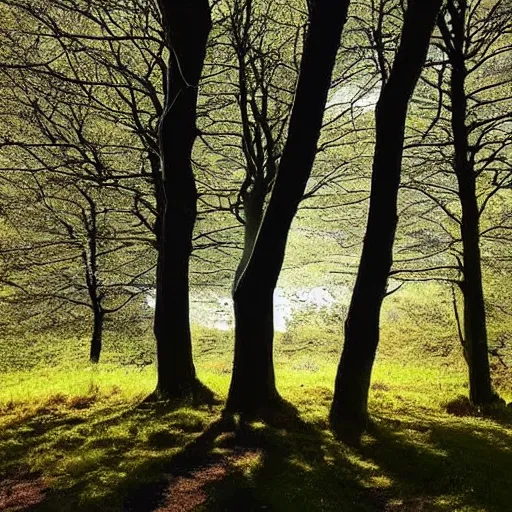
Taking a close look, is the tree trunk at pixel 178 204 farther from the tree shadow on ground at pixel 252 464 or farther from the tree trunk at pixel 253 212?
A: the tree trunk at pixel 253 212

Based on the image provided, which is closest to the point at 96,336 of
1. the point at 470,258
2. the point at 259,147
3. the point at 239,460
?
the point at 259,147

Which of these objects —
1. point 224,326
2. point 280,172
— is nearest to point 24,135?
point 280,172

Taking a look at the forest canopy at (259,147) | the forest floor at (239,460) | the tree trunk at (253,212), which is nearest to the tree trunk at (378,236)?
the forest canopy at (259,147)

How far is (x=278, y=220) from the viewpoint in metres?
6.51

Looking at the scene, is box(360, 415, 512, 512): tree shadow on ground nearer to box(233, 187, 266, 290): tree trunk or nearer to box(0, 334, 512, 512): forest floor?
box(0, 334, 512, 512): forest floor

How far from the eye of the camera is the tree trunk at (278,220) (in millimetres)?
5910

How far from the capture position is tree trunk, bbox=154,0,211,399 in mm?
6770

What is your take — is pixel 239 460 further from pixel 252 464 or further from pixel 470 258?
pixel 470 258

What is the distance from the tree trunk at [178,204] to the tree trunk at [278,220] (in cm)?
136

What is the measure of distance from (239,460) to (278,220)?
2846mm

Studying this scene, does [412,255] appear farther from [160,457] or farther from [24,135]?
[160,457]

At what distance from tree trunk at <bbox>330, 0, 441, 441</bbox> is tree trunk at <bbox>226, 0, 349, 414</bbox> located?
29.9 inches

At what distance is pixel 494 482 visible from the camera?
495 cm

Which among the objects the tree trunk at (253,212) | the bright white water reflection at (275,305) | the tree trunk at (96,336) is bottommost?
the tree trunk at (96,336)
